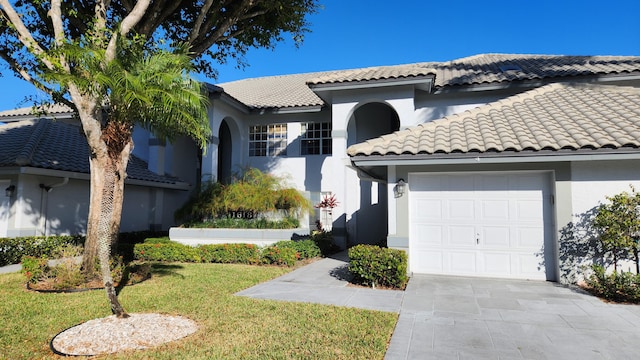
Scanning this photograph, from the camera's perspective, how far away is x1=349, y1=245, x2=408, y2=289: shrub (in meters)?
8.32

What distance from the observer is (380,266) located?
330 inches

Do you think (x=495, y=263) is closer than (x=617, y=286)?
No

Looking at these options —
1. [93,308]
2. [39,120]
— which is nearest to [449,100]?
[93,308]

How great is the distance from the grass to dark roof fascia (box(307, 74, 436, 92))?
8.34 m

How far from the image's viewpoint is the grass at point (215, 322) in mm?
4867

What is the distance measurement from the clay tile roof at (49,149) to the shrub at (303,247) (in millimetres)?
8057

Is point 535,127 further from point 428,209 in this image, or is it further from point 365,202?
point 365,202

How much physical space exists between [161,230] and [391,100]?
12918 mm

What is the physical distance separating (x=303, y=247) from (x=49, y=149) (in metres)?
11.3

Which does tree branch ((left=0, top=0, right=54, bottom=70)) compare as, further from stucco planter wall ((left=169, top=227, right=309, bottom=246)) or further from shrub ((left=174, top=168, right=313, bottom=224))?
stucco planter wall ((left=169, top=227, right=309, bottom=246))

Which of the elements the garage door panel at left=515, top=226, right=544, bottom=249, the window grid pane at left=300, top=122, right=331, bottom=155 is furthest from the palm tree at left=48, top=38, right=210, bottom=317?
the window grid pane at left=300, top=122, right=331, bottom=155

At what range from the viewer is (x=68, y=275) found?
8.55m

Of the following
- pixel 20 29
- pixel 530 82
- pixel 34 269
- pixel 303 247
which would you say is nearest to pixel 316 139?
pixel 303 247

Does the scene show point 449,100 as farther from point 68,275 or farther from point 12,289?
point 12,289
